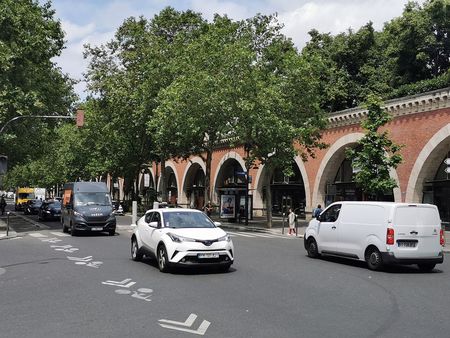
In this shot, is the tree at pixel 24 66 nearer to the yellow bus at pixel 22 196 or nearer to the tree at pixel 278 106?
the tree at pixel 278 106

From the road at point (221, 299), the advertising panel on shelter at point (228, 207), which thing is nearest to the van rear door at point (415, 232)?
the road at point (221, 299)

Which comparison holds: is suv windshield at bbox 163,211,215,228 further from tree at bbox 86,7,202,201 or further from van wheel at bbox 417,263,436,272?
tree at bbox 86,7,202,201

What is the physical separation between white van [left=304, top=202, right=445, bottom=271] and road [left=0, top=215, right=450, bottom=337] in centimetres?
41

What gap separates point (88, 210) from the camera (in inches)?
907

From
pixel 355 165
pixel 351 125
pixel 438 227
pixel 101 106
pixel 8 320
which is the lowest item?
pixel 8 320

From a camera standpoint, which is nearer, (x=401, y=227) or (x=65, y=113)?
(x=401, y=227)

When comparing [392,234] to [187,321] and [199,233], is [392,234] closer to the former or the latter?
[199,233]

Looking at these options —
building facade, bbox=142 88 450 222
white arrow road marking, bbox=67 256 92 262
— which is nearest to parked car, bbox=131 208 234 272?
white arrow road marking, bbox=67 256 92 262

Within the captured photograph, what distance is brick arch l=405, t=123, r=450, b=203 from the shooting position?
2902 cm

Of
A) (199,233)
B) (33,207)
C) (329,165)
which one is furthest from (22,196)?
(199,233)

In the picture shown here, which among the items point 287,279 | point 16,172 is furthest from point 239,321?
point 16,172

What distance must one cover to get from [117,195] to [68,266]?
7723 cm

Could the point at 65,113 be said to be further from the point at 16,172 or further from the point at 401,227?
the point at 16,172

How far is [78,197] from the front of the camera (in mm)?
24047
